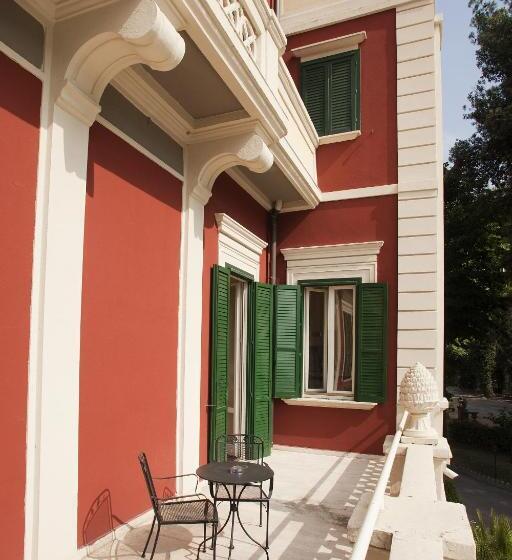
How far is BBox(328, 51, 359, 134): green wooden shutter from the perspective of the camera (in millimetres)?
7660

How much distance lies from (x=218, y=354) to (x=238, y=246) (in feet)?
5.30

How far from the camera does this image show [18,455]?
2939mm

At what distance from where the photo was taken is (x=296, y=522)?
14.7 ft

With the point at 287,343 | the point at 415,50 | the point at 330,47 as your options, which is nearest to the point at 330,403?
the point at 287,343

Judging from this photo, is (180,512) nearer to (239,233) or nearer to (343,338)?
(239,233)

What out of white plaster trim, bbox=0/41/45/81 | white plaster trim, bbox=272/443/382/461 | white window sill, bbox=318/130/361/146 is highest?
white window sill, bbox=318/130/361/146

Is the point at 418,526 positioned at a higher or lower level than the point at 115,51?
lower

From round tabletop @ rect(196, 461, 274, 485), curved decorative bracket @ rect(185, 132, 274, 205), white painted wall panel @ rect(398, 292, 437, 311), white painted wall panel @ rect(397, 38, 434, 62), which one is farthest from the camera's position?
white painted wall panel @ rect(397, 38, 434, 62)

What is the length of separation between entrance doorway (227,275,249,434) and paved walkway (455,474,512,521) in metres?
7.60

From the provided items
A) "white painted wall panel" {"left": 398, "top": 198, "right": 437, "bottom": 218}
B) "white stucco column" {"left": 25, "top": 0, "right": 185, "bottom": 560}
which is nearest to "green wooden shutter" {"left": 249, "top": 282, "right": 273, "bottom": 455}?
"white painted wall panel" {"left": 398, "top": 198, "right": 437, "bottom": 218}

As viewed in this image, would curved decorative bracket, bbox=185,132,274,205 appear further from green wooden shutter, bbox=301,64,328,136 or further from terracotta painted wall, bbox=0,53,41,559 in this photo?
green wooden shutter, bbox=301,64,328,136

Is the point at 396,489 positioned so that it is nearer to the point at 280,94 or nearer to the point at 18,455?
the point at 18,455

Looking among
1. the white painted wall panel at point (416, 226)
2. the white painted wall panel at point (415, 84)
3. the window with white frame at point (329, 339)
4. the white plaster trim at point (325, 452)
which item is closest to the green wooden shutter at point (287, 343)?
the window with white frame at point (329, 339)

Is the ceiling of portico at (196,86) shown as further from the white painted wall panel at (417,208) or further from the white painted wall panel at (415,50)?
the white painted wall panel at (415,50)
